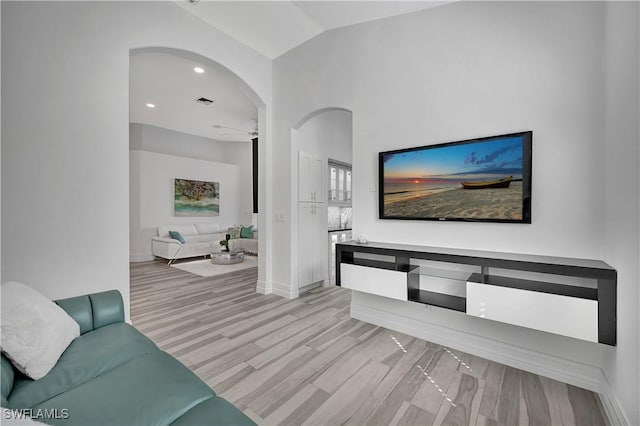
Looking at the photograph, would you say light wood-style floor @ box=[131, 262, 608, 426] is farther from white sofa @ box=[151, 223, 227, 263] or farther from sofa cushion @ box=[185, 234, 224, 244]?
sofa cushion @ box=[185, 234, 224, 244]

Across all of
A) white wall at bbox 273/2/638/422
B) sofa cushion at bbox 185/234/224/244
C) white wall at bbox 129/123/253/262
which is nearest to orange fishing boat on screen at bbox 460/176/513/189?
white wall at bbox 273/2/638/422

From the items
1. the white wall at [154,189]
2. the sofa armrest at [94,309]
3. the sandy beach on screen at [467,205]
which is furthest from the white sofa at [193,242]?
the sandy beach on screen at [467,205]

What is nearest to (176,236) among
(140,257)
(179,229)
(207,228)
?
(179,229)

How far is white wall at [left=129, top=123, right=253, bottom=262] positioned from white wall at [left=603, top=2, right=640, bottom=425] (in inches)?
293

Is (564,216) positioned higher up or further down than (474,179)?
further down

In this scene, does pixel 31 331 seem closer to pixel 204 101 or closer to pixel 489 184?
pixel 489 184

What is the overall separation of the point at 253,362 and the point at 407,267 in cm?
152

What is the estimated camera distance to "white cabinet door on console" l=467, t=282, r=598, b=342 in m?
1.67

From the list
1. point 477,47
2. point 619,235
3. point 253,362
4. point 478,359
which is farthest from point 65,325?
point 477,47

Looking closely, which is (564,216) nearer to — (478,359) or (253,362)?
(478,359)

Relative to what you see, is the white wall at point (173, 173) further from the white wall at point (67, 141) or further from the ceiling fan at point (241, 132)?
the white wall at point (67, 141)

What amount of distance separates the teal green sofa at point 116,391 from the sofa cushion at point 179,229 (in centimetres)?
528

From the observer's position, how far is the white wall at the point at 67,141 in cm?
193

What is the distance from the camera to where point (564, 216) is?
1.97m
